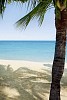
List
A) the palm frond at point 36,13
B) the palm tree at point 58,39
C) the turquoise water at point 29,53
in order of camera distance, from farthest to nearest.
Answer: the turquoise water at point 29,53 < the palm frond at point 36,13 < the palm tree at point 58,39

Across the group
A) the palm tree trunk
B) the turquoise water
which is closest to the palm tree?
the palm tree trunk

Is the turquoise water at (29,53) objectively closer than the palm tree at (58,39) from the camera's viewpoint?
No

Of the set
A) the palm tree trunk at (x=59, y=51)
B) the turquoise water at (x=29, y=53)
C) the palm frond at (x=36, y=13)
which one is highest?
the palm frond at (x=36, y=13)

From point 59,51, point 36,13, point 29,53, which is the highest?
point 36,13

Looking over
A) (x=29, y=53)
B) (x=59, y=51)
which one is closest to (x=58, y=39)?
(x=59, y=51)

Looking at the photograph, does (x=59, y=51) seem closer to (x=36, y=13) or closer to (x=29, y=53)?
(x=36, y=13)

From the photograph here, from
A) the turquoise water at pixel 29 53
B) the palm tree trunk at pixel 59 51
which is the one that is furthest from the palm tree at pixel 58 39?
the turquoise water at pixel 29 53

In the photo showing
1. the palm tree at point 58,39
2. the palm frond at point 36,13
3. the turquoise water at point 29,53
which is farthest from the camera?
the turquoise water at point 29,53

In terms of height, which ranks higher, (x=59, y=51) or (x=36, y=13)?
(x=36, y=13)

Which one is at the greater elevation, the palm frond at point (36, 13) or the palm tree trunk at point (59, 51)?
the palm frond at point (36, 13)

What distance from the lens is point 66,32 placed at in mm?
7105

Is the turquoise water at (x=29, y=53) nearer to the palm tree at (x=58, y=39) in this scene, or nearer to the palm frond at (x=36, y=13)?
the palm frond at (x=36, y=13)

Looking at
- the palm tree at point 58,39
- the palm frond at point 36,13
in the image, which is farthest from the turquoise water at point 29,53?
the palm tree at point 58,39

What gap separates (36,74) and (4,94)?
4.04m
